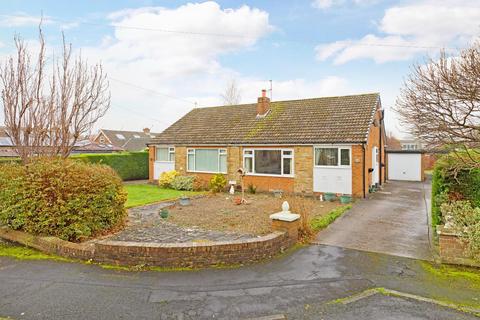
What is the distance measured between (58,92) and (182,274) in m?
→ 6.91

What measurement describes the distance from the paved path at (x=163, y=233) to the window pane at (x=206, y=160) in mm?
8786

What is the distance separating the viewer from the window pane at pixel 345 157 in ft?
45.9

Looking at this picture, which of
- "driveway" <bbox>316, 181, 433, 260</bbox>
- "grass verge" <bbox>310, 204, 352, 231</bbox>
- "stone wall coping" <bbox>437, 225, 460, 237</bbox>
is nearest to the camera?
"stone wall coping" <bbox>437, 225, 460, 237</bbox>

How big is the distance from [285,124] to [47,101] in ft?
37.9

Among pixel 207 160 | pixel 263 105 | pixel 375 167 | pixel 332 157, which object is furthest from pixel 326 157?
pixel 207 160

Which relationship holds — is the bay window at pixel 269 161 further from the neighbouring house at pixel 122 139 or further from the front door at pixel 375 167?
the neighbouring house at pixel 122 139

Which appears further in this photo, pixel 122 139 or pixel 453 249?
pixel 122 139

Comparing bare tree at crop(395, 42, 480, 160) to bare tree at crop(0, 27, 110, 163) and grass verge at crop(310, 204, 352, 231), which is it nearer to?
grass verge at crop(310, 204, 352, 231)

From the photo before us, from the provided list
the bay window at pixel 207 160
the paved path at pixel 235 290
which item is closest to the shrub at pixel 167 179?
the bay window at pixel 207 160

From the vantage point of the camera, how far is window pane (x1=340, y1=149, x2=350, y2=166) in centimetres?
1399

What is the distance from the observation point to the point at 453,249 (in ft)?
19.3

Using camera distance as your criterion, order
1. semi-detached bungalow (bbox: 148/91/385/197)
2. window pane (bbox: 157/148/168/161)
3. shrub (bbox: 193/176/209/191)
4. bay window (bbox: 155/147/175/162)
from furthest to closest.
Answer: window pane (bbox: 157/148/168/161)
bay window (bbox: 155/147/175/162)
shrub (bbox: 193/176/209/191)
semi-detached bungalow (bbox: 148/91/385/197)

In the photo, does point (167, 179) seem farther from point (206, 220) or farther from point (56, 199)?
point (56, 199)

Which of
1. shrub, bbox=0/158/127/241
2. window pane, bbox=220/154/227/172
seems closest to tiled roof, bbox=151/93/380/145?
window pane, bbox=220/154/227/172
